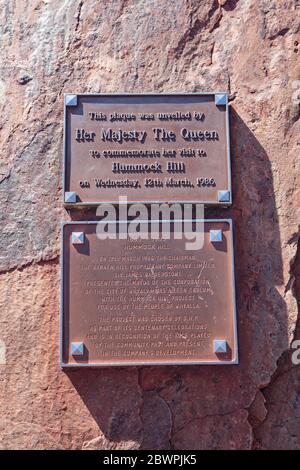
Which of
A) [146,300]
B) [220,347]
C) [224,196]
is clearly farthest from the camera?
[224,196]

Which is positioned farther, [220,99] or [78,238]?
[220,99]

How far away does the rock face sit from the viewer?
337 cm

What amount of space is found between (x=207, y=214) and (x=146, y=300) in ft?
2.52

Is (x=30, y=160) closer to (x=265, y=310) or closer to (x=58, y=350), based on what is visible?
(x=58, y=350)

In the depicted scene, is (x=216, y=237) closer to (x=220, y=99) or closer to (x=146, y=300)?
(x=146, y=300)

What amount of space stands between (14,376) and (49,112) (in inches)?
77.4

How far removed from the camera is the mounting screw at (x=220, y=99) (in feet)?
12.1

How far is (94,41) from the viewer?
391cm

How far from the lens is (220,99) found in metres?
3.68

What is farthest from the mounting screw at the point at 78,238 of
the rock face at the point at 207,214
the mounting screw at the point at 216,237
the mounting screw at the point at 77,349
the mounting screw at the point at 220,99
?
the mounting screw at the point at 220,99

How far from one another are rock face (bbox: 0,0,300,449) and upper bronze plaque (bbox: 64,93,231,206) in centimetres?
16

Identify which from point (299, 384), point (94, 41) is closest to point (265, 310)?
point (299, 384)

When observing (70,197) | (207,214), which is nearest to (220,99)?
(207,214)

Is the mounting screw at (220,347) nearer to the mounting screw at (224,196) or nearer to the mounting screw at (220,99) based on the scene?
the mounting screw at (224,196)
